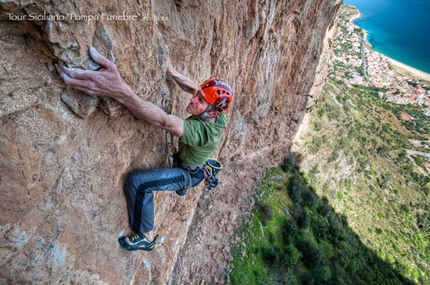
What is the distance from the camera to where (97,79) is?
2.43 meters

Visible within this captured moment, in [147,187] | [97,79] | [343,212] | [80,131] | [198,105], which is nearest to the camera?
[97,79]

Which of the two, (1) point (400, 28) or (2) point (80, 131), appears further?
(1) point (400, 28)

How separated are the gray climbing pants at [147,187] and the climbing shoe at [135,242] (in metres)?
0.11

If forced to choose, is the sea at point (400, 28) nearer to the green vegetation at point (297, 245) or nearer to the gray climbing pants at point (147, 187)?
the green vegetation at point (297, 245)

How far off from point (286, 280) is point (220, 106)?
1356cm

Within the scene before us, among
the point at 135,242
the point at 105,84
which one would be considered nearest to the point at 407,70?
the point at 135,242

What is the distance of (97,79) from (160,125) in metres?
0.97

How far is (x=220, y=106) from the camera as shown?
12.1 feet

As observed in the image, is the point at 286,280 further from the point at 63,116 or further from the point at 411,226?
the point at 411,226

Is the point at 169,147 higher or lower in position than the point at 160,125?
lower

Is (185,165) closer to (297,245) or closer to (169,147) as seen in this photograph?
(169,147)

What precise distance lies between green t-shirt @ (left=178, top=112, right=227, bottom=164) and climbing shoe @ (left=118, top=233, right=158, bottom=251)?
5.22ft

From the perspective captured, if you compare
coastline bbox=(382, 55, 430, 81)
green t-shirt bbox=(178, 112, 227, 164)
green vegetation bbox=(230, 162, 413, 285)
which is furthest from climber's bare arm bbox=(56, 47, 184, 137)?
coastline bbox=(382, 55, 430, 81)

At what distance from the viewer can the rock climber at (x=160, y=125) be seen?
2471 mm
